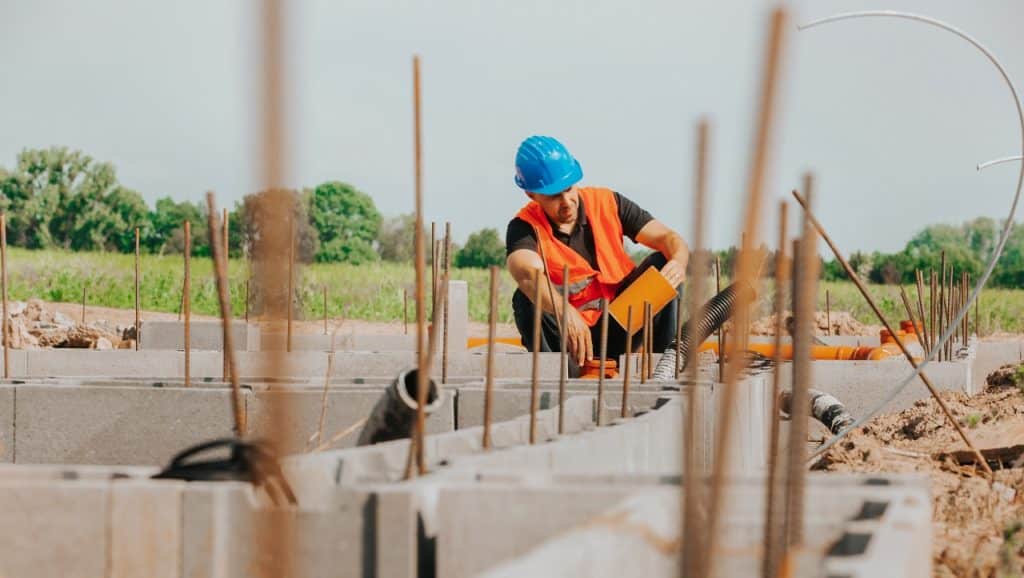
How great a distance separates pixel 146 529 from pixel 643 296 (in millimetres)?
6838

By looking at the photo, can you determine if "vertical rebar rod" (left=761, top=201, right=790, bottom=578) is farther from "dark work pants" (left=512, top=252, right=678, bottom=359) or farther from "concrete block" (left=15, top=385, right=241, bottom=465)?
"dark work pants" (left=512, top=252, right=678, bottom=359)

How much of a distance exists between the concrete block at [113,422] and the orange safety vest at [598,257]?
12.5ft

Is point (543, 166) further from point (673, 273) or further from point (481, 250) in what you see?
point (481, 250)

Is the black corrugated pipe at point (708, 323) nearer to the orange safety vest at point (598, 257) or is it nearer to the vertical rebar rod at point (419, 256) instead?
the orange safety vest at point (598, 257)

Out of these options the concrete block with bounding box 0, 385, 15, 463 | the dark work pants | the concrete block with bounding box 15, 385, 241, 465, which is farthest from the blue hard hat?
the concrete block with bounding box 0, 385, 15, 463

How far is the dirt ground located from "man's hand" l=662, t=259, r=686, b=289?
5.49ft

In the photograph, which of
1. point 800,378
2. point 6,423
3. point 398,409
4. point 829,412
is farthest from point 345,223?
point 800,378

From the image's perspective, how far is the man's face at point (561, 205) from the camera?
11.0 meters

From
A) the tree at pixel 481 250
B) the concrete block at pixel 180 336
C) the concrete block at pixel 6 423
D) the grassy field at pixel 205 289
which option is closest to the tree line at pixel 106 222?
the tree at pixel 481 250

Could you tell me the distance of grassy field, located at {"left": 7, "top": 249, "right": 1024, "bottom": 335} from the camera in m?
36.1

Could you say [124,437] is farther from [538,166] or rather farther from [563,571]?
[563,571]

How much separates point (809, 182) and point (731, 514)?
945 millimetres

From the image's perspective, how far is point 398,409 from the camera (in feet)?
19.2

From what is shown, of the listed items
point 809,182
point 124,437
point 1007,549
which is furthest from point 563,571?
point 124,437
